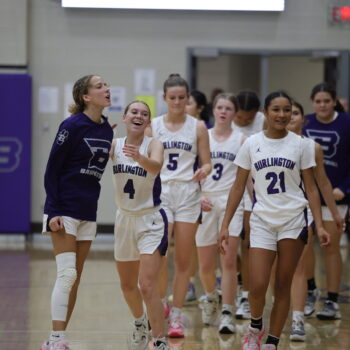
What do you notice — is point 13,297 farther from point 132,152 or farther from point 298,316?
point 132,152

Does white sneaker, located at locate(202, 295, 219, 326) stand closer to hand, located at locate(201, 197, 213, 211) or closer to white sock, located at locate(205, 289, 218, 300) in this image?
white sock, located at locate(205, 289, 218, 300)

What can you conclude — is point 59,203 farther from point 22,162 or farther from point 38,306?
point 22,162

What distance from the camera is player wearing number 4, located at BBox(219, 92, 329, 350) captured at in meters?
5.23

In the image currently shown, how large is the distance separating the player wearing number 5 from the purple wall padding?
496 centimetres

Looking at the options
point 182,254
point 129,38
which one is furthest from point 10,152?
point 182,254

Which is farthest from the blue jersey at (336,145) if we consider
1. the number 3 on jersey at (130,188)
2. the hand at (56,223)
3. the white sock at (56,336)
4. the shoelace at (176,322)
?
the white sock at (56,336)

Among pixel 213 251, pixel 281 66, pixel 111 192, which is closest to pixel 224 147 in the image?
pixel 213 251

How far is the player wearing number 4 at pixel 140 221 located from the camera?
17.1 feet

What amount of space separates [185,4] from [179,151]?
513 centimetres

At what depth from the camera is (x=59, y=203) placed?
5.25 m

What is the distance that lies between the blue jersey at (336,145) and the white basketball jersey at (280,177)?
170cm

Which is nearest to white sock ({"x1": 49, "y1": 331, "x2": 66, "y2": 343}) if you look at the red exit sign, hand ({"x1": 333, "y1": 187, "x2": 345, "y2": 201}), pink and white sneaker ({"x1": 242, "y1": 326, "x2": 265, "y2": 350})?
pink and white sneaker ({"x1": 242, "y1": 326, "x2": 265, "y2": 350})

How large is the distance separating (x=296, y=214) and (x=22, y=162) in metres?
6.62

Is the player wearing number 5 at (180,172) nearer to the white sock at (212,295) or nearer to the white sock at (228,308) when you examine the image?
the white sock at (228,308)
